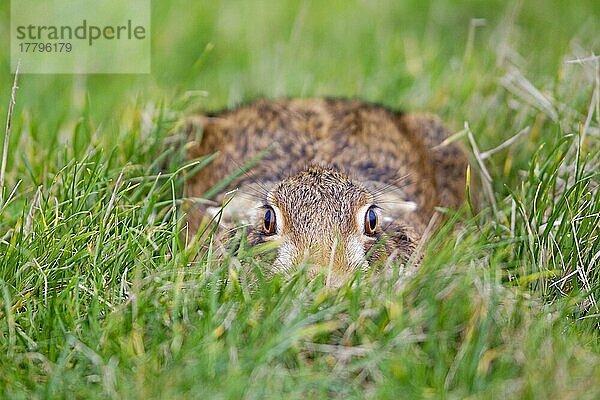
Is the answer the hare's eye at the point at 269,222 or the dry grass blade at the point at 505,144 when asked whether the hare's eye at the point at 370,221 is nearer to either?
the hare's eye at the point at 269,222

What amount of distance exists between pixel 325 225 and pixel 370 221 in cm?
33

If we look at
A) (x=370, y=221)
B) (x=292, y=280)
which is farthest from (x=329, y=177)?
(x=292, y=280)

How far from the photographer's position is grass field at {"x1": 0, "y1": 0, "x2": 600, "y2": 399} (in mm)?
3764

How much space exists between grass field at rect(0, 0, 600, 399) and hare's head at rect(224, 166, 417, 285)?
0.20 m

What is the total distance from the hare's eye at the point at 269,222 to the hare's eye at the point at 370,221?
474 millimetres

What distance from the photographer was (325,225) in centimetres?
461

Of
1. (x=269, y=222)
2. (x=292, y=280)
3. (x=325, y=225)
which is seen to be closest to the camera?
(x=292, y=280)

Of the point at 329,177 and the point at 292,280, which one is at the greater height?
the point at 329,177

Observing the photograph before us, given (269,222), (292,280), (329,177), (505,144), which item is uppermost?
(505,144)

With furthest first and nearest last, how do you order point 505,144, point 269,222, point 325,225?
point 505,144 → point 269,222 → point 325,225

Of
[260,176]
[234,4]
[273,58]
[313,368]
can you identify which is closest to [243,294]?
[313,368]

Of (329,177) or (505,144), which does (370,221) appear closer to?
(329,177)

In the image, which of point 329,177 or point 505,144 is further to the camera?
point 505,144

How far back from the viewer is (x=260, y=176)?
5.57 meters
